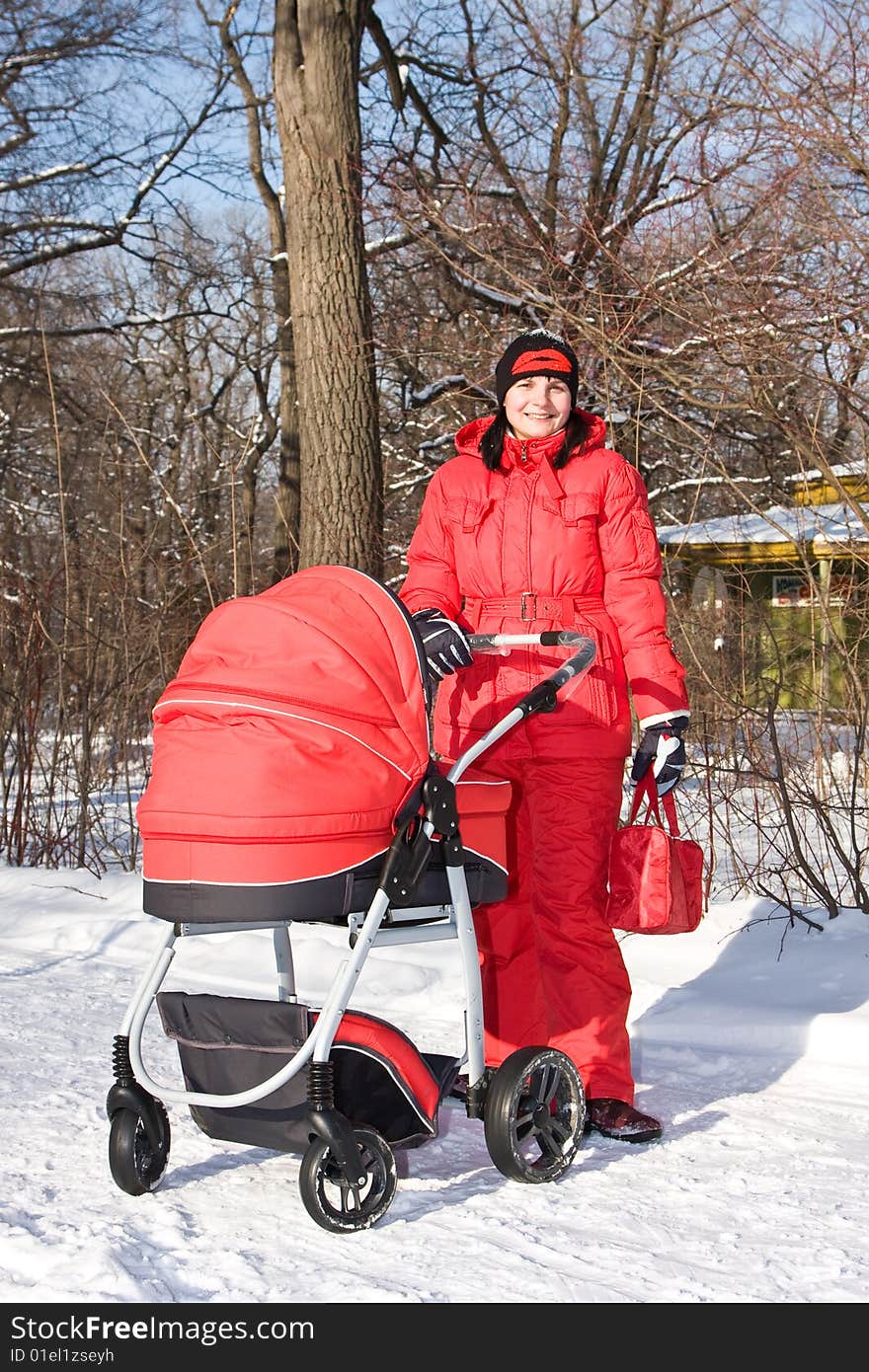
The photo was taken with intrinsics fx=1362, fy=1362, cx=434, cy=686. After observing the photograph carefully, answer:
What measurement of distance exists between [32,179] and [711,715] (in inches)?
422

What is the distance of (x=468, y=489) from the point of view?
3531mm

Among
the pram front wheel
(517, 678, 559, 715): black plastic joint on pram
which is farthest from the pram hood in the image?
the pram front wheel

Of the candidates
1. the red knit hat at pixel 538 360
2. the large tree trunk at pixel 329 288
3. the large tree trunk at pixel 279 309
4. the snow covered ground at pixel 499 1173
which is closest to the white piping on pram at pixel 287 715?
the snow covered ground at pixel 499 1173

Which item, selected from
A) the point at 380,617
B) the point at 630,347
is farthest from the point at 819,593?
the point at 380,617

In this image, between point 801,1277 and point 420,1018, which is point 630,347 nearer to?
point 420,1018

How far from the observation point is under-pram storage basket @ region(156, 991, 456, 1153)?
270 cm

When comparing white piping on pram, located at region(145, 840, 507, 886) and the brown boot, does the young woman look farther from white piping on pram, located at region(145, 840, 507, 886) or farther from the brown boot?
white piping on pram, located at region(145, 840, 507, 886)

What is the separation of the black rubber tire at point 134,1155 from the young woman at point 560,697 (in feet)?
3.12

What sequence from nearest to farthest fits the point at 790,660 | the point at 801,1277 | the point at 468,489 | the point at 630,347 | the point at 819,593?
the point at 801,1277
the point at 468,489
the point at 819,593
the point at 790,660
the point at 630,347

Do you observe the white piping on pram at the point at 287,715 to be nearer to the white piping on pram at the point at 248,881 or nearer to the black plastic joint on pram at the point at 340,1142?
the white piping on pram at the point at 248,881

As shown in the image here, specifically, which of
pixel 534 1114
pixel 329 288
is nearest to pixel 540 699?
pixel 534 1114

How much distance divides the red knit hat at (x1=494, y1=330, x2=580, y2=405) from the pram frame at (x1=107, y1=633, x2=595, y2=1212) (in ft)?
2.50

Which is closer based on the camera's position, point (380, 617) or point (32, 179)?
point (380, 617)

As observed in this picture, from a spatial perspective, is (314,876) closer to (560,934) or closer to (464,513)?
(560,934)
